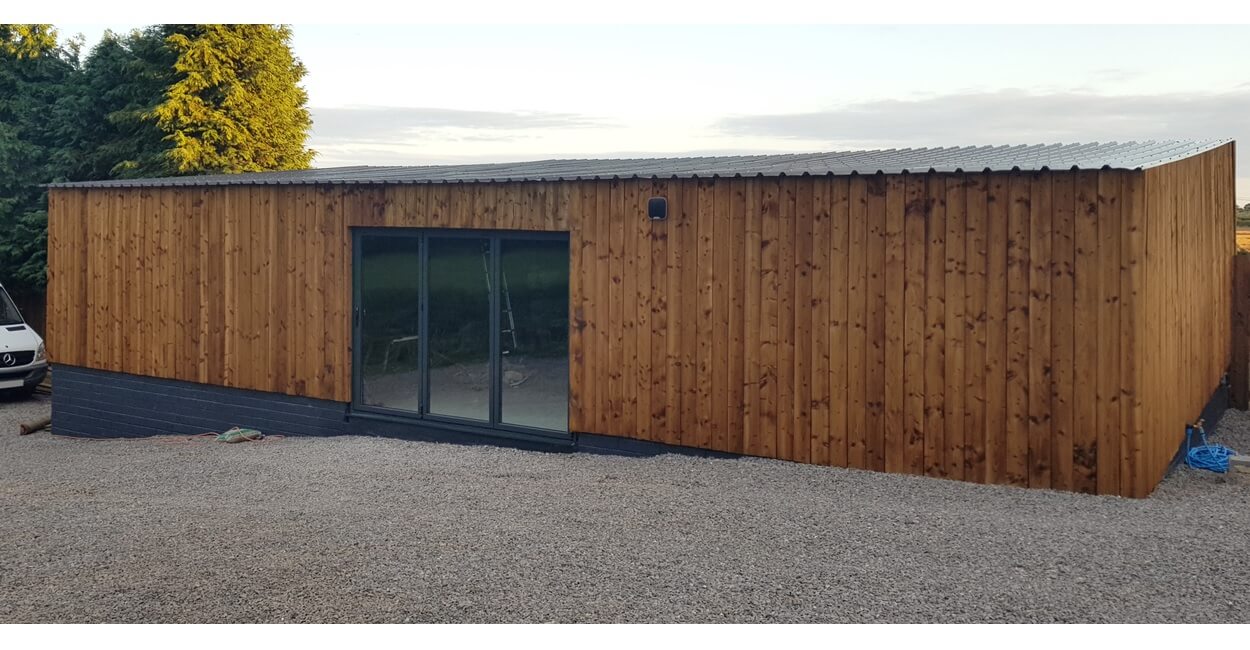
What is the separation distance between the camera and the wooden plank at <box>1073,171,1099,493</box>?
7.24 meters

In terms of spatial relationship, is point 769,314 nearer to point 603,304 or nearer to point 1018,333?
point 603,304

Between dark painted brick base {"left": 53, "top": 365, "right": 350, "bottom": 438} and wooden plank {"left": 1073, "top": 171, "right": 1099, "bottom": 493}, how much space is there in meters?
6.94

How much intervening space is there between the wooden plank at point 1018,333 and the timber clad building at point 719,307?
0.02m

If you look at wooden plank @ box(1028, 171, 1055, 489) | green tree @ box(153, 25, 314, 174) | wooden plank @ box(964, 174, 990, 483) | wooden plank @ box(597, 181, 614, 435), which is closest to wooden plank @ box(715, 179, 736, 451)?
wooden plank @ box(597, 181, 614, 435)

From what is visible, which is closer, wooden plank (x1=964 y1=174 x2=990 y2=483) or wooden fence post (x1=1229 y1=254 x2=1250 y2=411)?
wooden plank (x1=964 y1=174 x2=990 y2=483)

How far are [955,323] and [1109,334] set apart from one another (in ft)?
3.25

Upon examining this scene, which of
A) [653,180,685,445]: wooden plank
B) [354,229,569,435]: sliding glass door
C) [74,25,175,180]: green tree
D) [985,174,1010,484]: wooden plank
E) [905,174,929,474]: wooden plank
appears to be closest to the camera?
[985,174,1010,484]: wooden plank

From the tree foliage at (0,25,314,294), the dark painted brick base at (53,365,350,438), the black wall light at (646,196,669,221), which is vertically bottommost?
the dark painted brick base at (53,365,350,438)

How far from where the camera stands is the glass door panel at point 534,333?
962 centimetres

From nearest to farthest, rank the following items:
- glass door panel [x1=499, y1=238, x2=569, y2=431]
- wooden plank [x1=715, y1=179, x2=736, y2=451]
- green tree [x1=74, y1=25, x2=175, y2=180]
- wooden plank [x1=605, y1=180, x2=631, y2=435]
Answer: wooden plank [x1=715, y1=179, x2=736, y2=451], wooden plank [x1=605, y1=180, x2=631, y2=435], glass door panel [x1=499, y1=238, x2=569, y2=431], green tree [x1=74, y1=25, x2=175, y2=180]

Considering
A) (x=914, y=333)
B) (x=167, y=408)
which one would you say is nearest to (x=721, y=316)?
(x=914, y=333)

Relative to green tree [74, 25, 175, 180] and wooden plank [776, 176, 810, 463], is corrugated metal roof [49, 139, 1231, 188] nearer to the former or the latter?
wooden plank [776, 176, 810, 463]

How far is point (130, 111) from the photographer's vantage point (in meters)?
23.6

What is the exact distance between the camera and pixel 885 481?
25.8 feet
